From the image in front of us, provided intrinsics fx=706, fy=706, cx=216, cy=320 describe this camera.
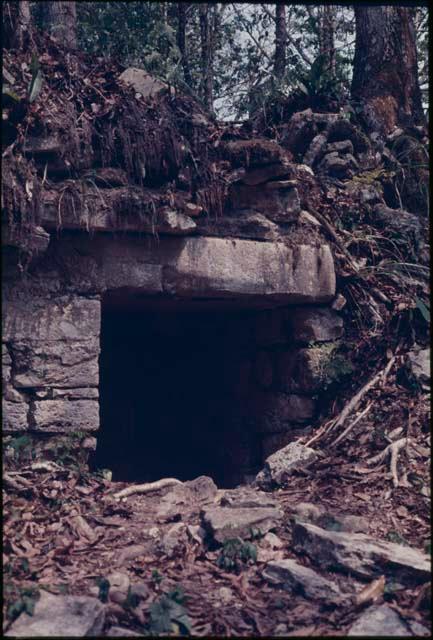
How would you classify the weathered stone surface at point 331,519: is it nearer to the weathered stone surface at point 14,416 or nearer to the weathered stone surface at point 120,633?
the weathered stone surface at point 120,633

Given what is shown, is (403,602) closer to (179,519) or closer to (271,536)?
(271,536)

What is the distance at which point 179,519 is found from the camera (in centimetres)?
392

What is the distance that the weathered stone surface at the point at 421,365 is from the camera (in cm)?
470

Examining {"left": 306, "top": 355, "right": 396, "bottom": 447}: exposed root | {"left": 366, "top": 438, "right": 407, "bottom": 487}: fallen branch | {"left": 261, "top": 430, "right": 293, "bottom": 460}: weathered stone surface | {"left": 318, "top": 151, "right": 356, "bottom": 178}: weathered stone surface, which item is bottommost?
{"left": 261, "top": 430, "right": 293, "bottom": 460}: weathered stone surface

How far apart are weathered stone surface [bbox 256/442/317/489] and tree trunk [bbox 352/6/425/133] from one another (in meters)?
Result: 3.76

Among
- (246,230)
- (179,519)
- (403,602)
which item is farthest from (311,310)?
(403,602)

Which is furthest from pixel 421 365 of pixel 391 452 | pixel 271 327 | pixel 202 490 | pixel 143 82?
pixel 143 82

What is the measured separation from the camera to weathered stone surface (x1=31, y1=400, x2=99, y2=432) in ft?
13.8

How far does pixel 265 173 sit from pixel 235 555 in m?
2.67

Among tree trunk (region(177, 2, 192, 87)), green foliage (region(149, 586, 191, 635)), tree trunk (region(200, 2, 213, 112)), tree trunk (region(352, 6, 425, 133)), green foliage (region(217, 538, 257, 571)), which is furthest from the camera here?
tree trunk (region(200, 2, 213, 112))

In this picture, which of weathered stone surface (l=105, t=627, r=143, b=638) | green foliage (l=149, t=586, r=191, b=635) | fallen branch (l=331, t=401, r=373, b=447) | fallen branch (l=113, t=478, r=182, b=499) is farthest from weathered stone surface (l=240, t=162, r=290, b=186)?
weathered stone surface (l=105, t=627, r=143, b=638)

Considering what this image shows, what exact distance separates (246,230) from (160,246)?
70cm

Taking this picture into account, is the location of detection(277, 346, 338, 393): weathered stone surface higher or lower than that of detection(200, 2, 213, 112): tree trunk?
lower

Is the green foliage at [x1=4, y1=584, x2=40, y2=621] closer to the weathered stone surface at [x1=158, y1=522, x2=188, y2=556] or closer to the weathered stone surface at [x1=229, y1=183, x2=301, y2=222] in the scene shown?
the weathered stone surface at [x1=158, y1=522, x2=188, y2=556]
